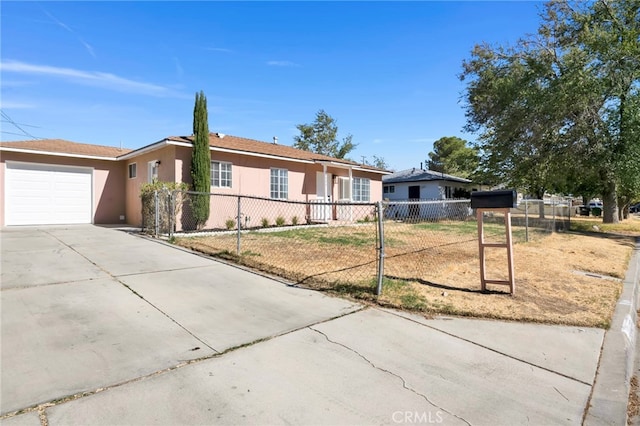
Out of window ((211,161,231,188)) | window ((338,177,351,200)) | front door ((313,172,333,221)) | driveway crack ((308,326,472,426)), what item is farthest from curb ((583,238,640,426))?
window ((338,177,351,200))

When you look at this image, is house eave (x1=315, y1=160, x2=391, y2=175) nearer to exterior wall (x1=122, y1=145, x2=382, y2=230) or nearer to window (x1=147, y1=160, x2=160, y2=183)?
exterior wall (x1=122, y1=145, x2=382, y2=230)

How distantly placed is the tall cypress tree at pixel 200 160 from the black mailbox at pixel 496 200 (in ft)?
30.6

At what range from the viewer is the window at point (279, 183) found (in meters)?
15.0

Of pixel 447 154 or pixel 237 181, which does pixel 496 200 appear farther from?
pixel 447 154

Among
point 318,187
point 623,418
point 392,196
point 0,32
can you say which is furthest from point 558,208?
point 0,32

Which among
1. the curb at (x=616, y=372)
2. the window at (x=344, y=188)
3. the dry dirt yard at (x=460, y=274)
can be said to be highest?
the window at (x=344, y=188)

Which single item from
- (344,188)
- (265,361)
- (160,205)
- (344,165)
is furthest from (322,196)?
(265,361)

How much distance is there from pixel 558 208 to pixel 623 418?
662 inches

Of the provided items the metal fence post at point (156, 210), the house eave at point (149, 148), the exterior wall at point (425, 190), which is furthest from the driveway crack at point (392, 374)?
the exterior wall at point (425, 190)

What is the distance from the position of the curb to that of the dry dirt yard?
0.57 ft

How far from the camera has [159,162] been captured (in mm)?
12914

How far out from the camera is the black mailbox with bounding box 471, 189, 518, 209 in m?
4.62

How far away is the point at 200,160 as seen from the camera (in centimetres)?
1179

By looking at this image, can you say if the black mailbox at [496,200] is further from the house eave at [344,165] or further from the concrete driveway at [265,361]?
the house eave at [344,165]
